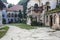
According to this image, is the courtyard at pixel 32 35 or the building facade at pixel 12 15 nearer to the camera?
the courtyard at pixel 32 35

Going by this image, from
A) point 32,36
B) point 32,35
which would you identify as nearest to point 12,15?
point 32,35

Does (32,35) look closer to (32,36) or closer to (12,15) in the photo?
(32,36)

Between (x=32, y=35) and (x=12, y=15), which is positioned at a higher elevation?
(x=12, y=15)

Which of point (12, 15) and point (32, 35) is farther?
point (12, 15)

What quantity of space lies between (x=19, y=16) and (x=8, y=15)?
14.1 feet

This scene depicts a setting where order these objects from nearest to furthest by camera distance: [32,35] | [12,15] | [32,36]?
[32,36], [32,35], [12,15]

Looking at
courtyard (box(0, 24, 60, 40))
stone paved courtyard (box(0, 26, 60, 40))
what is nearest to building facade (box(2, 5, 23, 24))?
courtyard (box(0, 24, 60, 40))

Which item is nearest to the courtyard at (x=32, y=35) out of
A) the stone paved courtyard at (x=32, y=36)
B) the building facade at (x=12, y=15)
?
the stone paved courtyard at (x=32, y=36)

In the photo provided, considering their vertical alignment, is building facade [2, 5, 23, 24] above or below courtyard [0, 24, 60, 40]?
above

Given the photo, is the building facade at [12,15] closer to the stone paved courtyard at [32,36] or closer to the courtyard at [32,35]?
the courtyard at [32,35]

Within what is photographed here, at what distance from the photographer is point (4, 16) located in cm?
7119

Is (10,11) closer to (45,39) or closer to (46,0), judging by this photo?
(46,0)

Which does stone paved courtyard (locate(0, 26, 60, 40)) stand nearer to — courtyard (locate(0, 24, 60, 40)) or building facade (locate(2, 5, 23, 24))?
courtyard (locate(0, 24, 60, 40))

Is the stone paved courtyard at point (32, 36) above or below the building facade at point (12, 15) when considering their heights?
below
